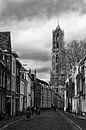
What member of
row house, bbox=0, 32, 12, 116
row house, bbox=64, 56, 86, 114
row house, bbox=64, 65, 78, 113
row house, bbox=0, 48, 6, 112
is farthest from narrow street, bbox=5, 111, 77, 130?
row house, bbox=64, 65, 78, 113

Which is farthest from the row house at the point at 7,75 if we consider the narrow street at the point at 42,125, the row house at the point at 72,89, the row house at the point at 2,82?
the row house at the point at 72,89

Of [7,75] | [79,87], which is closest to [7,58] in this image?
[7,75]

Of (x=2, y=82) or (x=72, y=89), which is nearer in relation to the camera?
(x=2, y=82)

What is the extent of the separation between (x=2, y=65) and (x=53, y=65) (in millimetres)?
135262

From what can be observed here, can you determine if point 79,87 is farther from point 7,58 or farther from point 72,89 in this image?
point 7,58

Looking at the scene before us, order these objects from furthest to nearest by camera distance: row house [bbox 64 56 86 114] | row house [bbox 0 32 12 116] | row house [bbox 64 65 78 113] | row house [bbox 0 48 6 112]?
row house [bbox 64 65 78 113]
row house [bbox 64 56 86 114]
row house [bbox 0 32 12 116]
row house [bbox 0 48 6 112]

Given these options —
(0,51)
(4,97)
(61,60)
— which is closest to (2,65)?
(0,51)

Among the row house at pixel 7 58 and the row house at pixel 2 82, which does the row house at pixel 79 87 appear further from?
the row house at pixel 2 82

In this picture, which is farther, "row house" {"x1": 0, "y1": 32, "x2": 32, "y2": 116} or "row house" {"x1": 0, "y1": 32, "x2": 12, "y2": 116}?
"row house" {"x1": 0, "y1": 32, "x2": 12, "y2": 116}

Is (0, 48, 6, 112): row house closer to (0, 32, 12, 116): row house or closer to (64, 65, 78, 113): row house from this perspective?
(0, 32, 12, 116): row house

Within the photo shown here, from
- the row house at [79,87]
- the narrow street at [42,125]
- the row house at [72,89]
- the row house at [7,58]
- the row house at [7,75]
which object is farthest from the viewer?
the row house at [72,89]

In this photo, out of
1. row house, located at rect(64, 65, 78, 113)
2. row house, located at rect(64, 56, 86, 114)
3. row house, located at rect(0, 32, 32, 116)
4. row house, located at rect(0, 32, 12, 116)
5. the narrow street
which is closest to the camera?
the narrow street

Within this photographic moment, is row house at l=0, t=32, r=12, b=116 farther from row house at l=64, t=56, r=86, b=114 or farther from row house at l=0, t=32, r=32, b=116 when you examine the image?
row house at l=64, t=56, r=86, b=114

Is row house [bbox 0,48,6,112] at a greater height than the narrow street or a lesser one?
greater
